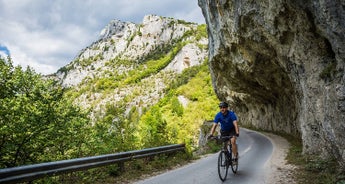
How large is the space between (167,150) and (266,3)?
27.5 ft

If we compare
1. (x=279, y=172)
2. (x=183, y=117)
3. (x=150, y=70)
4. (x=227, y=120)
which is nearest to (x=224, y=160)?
(x=227, y=120)

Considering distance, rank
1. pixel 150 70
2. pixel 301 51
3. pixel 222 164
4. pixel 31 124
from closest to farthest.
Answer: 1. pixel 222 164
2. pixel 31 124
3. pixel 301 51
4. pixel 150 70

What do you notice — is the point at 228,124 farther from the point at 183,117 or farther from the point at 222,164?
the point at 183,117

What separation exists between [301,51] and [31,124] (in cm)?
1182

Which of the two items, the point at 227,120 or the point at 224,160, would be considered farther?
the point at 227,120

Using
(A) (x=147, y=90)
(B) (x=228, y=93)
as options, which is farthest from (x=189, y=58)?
(B) (x=228, y=93)

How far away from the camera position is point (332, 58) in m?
9.59

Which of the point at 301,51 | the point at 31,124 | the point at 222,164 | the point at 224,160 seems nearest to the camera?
the point at 222,164

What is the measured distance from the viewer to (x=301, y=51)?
11422mm

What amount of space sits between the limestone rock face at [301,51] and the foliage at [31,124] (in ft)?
30.4

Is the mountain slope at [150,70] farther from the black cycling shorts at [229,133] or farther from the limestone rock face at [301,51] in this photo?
the black cycling shorts at [229,133]

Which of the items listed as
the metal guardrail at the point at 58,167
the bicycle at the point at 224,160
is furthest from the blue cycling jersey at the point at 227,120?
the metal guardrail at the point at 58,167

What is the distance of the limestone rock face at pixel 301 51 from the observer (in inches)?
312

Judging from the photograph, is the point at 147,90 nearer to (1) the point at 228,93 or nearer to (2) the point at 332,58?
(1) the point at 228,93
